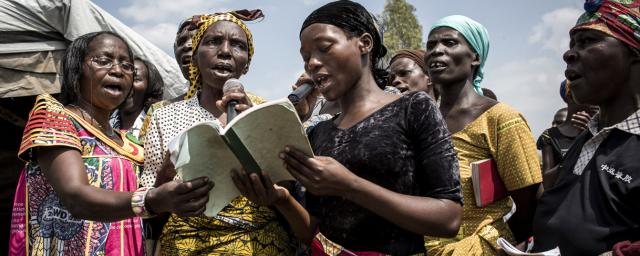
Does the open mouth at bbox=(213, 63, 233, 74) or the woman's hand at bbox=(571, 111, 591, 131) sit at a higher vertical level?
the open mouth at bbox=(213, 63, 233, 74)

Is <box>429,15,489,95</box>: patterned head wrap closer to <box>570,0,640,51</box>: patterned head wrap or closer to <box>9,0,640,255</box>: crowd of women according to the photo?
<box>9,0,640,255</box>: crowd of women

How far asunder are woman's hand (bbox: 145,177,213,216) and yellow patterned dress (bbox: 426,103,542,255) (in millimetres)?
1408

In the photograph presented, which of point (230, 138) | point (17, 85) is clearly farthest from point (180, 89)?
point (230, 138)

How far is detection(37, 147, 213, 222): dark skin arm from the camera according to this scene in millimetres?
2020

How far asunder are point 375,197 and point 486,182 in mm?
1295

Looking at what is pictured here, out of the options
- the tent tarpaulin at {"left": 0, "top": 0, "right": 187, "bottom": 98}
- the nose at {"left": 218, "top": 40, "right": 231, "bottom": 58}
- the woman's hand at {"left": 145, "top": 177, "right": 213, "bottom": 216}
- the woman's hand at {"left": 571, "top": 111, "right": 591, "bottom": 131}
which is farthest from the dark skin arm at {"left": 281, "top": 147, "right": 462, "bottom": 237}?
the tent tarpaulin at {"left": 0, "top": 0, "right": 187, "bottom": 98}

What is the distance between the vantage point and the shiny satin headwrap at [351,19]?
7.45ft

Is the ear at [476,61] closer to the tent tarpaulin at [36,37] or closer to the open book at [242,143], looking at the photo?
the open book at [242,143]

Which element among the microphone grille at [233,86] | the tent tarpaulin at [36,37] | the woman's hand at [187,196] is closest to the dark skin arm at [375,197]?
the woman's hand at [187,196]

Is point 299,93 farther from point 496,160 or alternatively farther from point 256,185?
point 496,160

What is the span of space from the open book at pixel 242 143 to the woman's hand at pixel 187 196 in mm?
31

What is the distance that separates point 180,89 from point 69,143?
4326 millimetres

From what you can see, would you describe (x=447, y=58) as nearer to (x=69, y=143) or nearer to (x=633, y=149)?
(x=633, y=149)

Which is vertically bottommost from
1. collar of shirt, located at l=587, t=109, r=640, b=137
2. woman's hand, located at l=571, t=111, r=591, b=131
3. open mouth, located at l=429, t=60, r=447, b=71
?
collar of shirt, located at l=587, t=109, r=640, b=137
